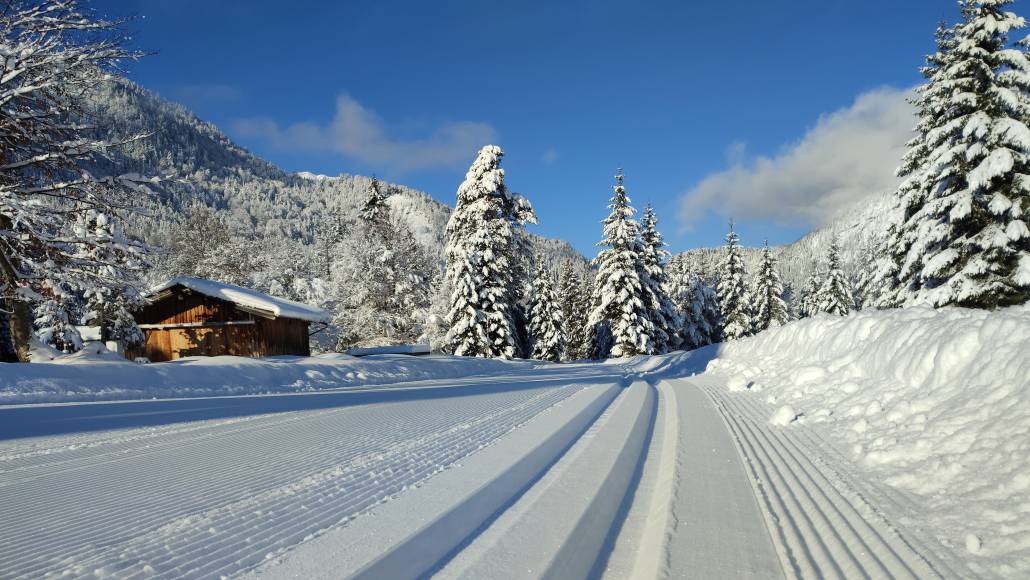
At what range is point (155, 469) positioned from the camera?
375 cm

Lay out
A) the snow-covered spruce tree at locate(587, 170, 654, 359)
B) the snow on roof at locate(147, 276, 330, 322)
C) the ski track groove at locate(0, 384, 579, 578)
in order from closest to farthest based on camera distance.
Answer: the ski track groove at locate(0, 384, 579, 578) → the snow on roof at locate(147, 276, 330, 322) → the snow-covered spruce tree at locate(587, 170, 654, 359)

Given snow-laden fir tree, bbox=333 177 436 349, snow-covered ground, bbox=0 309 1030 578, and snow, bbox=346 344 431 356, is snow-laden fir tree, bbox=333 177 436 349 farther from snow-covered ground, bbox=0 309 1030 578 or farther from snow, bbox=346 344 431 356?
snow-covered ground, bbox=0 309 1030 578

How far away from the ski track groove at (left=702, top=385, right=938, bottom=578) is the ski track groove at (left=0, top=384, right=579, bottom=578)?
2424mm

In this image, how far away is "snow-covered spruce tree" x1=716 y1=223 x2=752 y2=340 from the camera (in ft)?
138

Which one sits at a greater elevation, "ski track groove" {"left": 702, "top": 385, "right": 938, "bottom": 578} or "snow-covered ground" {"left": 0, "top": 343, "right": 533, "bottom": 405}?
"snow-covered ground" {"left": 0, "top": 343, "right": 533, "bottom": 405}

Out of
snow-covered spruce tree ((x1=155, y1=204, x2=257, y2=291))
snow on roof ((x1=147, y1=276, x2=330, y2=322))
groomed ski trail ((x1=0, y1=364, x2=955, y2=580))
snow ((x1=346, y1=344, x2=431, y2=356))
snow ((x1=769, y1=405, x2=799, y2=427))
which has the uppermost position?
snow-covered spruce tree ((x1=155, y1=204, x2=257, y2=291))

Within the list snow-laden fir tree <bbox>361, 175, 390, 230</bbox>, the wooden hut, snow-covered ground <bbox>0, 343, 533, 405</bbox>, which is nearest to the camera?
snow-covered ground <bbox>0, 343, 533, 405</bbox>

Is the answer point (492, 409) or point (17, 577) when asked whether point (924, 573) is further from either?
point (492, 409)

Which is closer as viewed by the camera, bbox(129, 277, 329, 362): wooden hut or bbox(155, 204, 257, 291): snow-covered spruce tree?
bbox(129, 277, 329, 362): wooden hut

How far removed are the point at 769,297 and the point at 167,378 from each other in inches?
1892

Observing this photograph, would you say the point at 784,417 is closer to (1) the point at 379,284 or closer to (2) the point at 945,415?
(2) the point at 945,415

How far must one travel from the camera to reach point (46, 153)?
1082 centimetres

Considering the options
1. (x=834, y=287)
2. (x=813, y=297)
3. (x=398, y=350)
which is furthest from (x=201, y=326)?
(x=813, y=297)

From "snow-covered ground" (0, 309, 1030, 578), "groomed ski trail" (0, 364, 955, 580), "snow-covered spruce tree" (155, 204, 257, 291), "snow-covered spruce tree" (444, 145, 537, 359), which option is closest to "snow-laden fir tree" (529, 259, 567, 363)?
"snow-covered spruce tree" (444, 145, 537, 359)
